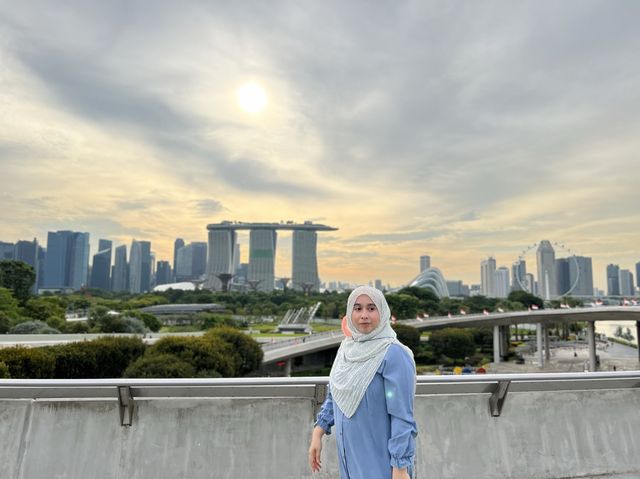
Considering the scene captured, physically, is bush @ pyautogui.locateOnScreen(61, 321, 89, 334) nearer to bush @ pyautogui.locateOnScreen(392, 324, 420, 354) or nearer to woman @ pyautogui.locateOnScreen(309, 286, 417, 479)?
bush @ pyautogui.locateOnScreen(392, 324, 420, 354)

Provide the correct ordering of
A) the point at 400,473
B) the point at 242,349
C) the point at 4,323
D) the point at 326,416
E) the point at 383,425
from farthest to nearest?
1. the point at 4,323
2. the point at 242,349
3. the point at 326,416
4. the point at 383,425
5. the point at 400,473

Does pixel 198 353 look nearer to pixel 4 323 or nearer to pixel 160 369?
pixel 160 369

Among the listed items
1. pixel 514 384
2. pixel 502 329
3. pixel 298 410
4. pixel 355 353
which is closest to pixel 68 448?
pixel 298 410

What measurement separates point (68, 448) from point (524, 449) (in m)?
3.51

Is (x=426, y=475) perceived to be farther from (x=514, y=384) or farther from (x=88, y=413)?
(x=88, y=413)

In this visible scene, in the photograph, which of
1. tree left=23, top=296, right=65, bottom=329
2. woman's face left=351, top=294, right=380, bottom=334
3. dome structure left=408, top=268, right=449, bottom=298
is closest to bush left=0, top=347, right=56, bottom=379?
woman's face left=351, top=294, right=380, bottom=334

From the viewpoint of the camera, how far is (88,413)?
124 inches

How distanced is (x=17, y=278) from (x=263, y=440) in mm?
62361

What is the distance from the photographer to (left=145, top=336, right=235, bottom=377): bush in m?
18.0

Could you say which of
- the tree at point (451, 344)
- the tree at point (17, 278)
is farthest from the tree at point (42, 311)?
the tree at point (451, 344)

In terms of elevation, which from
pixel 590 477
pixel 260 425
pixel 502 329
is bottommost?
pixel 502 329

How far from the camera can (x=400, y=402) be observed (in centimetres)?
191

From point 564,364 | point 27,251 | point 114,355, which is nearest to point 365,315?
point 114,355

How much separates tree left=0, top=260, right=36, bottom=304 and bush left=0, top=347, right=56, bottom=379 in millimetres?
42356
